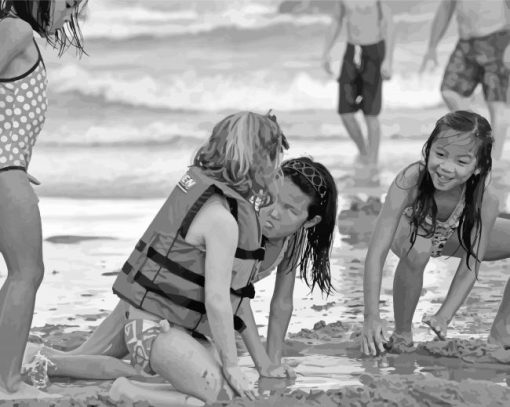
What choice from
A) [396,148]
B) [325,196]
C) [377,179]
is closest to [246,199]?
[325,196]

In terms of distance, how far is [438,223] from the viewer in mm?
5664

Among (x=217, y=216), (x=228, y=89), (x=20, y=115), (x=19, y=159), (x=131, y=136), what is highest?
(x=20, y=115)

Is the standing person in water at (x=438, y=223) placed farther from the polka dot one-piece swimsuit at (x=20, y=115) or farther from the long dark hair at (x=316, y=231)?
the polka dot one-piece swimsuit at (x=20, y=115)

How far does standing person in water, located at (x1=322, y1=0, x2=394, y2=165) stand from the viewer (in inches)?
522

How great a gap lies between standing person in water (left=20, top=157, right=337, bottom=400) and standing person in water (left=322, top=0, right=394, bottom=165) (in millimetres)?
7851

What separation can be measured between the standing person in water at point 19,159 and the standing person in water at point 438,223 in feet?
4.65

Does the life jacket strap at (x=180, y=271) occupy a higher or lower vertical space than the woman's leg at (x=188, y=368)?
higher

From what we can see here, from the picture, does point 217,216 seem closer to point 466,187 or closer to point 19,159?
point 19,159

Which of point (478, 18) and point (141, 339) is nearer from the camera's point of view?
point (141, 339)

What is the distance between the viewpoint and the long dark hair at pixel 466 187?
5.43m

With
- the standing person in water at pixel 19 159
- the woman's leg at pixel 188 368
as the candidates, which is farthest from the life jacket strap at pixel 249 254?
the standing person in water at pixel 19 159

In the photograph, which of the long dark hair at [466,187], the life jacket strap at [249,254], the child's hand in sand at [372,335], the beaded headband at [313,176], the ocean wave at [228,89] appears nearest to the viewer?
the life jacket strap at [249,254]

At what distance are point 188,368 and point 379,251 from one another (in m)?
1.21

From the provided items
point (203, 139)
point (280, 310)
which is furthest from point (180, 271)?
point (203, 139)
